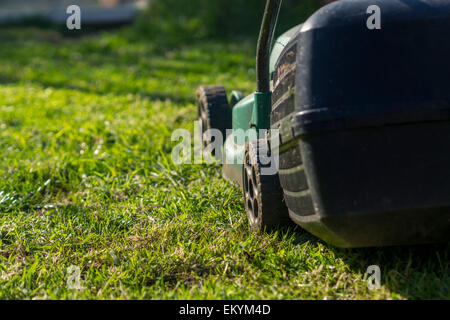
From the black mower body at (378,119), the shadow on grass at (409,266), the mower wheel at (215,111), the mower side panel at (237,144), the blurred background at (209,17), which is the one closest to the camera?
the black mower body at (378,119)

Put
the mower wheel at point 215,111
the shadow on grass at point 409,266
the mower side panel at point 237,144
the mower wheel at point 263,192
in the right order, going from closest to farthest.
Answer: the shadow on grass at point 409,266 < the mower wheel at point 263,192 < the mower side panel at point 237,144 < the mower wheel at point 215,111

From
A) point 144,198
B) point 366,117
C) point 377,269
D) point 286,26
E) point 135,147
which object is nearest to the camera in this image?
point 366,117

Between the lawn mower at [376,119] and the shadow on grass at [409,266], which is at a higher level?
the lawn mower at [376,119]

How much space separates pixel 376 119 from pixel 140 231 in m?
1.09

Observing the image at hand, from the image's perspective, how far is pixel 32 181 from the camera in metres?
2.83

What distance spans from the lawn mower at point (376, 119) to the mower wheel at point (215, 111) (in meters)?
1.38

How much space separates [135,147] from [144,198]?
2.50 feet

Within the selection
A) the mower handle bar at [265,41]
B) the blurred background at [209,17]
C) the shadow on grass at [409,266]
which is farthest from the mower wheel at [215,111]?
the blurred background at [209,17]

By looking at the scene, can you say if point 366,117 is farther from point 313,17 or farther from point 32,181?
point 32,181

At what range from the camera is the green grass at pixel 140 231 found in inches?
67.9

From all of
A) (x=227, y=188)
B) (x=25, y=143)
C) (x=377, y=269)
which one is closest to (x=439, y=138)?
(x=377, y=269)
